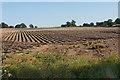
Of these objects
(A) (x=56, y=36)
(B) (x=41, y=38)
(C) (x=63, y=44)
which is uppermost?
(A) (x=56, y=36)

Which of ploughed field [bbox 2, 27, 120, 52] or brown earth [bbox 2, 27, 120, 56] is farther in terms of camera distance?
ploughed field [bbox 2, 27, 120, 52]

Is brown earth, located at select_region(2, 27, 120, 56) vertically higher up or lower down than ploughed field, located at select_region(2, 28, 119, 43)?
lower down

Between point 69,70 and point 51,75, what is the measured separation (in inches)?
27.4

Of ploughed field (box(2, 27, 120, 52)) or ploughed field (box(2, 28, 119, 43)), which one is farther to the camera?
ploughed field (box(2, 28, 119, 43))

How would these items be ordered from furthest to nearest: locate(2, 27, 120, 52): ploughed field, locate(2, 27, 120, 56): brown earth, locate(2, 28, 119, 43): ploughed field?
locate(2, 28, 119, 43): ploughed field → locate(2, 27, 120, 52): ploughed field → locate(2, 27, 120, 56): brown earth

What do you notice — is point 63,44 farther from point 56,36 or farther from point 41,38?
point 56,36

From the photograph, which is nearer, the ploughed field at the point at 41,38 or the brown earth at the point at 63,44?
the brown earth at the point at 63,44

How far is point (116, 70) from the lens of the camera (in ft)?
16.7

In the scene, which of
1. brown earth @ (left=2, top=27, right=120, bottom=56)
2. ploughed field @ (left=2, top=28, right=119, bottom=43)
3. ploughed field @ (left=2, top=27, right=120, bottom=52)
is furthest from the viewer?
ploughed field @ (left=2, top=28, right=119, bottom=43)

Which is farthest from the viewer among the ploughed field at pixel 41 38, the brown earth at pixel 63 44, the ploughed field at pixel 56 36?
the ploughed field at pixel 56 36

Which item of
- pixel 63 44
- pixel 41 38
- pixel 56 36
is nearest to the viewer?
pixel 63 44

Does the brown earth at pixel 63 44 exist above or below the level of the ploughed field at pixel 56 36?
below

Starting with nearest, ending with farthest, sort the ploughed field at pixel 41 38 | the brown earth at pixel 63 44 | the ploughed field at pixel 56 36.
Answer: the brown earth at pixel 63 44 → the ploughed field at pixel 41 38 → the ploughed field at pixel 56 36

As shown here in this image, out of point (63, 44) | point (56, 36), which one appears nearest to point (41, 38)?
point (56, 36)
